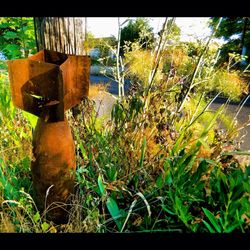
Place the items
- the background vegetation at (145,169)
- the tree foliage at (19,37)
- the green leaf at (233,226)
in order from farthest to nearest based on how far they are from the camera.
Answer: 1. the tree foliage at (19,37)
2. the background vegetation at (145,169)
3. the green leaf at (233,226)

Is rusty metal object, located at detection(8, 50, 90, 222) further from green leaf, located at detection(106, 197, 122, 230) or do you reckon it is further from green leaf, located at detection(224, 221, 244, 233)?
green leaf, located at detection(224, 221, 244, 233)

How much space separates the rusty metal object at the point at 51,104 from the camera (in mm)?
1386

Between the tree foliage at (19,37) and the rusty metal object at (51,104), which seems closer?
the rusty metal object at (51,104)

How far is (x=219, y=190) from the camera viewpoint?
145cm

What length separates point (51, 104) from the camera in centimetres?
140

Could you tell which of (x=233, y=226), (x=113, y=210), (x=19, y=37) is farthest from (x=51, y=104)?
(x=19, y=37)

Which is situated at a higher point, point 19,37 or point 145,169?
point 19,37

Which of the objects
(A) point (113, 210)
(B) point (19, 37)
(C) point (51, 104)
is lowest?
(A) point (113, 210)

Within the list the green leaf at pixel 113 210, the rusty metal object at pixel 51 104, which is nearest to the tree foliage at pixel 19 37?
the rusty metal object at pixel 51 104

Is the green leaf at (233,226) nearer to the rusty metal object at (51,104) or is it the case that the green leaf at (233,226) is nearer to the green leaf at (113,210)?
the green leaf at (113,210)

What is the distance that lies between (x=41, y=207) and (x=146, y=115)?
84 centimetres

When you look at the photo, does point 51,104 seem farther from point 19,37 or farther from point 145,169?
point 19,37

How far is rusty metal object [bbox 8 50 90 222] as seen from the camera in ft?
4.55
